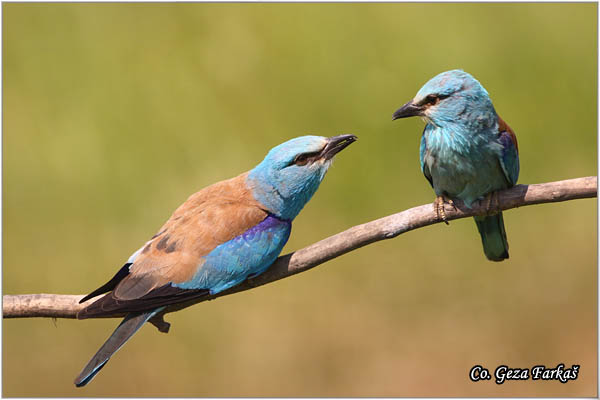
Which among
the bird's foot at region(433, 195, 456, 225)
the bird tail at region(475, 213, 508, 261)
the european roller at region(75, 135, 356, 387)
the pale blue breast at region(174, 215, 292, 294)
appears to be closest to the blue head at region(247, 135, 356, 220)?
the european roller at region(75, 135, 356, 387)

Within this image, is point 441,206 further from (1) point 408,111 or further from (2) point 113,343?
(2) point 113,343

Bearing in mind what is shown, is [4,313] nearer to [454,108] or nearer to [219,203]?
[219,203]

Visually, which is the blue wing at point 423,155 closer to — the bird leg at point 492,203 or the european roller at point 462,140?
the european roller at point 462,140

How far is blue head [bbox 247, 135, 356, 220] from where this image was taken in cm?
312

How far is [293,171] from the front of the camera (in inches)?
124

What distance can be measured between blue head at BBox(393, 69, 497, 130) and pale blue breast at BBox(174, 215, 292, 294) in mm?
782

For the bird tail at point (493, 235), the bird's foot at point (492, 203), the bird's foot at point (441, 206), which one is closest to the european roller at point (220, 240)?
the bird's foot at point (441, 206)

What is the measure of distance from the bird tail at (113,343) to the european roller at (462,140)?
131cm

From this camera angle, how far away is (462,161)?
313cm

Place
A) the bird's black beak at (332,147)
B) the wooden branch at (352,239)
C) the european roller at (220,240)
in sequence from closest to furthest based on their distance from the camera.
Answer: the wooden branch at (352,239)
the european roller at (220,240)
the bird's black beak at (332,147)

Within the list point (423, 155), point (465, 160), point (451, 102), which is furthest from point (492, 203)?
point (451, 102)

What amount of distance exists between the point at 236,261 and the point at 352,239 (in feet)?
1.79

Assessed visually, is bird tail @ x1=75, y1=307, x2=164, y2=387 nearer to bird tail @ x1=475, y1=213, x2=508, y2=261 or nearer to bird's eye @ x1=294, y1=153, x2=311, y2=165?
bird's eye @ x1=294, y1=153, x2=311, y2=165

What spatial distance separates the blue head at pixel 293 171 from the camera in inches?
123
